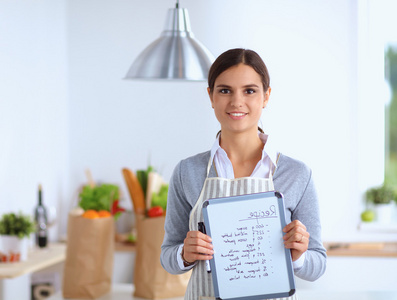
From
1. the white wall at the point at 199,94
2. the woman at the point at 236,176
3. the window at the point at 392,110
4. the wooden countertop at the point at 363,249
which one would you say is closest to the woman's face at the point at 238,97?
the woman at the point at 236,176

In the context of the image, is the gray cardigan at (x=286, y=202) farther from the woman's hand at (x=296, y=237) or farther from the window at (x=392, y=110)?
the window at (x=392, y=110)

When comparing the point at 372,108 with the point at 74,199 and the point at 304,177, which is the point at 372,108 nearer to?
the point at 74,199

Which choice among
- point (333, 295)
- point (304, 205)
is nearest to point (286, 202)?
Answer: point (304, 205)

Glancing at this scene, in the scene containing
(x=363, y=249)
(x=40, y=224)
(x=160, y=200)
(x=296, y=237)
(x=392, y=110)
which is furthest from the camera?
(x=392, y=110)

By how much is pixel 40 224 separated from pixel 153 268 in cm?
126

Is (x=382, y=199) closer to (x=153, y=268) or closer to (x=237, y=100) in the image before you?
(x=153, y=268)

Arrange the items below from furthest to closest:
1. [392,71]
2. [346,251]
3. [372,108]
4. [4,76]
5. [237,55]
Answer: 1. [392,71]
2. [372,108]
3. [346,251]
4. [4,76]
5. [237,55]

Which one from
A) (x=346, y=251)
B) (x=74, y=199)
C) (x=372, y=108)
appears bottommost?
(x=346, y=251)

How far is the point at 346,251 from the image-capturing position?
11.2ft

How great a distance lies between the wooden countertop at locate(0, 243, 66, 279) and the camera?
2467 mm

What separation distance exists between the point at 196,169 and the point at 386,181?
8.87ft

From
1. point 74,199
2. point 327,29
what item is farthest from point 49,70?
point 327,29

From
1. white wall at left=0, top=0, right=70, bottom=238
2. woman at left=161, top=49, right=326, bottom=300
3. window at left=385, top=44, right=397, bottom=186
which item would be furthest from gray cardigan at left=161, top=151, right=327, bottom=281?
window at left=385, top=44, right=397, bottom=186

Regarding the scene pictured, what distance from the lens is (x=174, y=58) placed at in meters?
2.14
